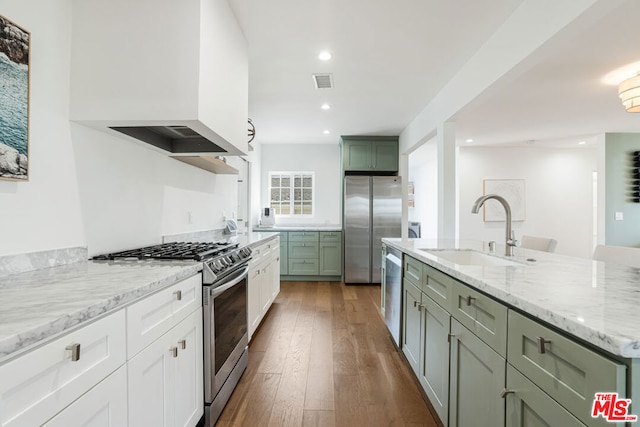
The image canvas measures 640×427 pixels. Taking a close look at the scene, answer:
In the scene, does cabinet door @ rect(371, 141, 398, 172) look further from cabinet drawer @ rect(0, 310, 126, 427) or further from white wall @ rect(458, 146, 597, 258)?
cabinet drawer @ rect(0, 310, 126, 427)

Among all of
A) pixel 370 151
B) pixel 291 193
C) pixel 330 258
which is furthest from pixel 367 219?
pixel 291 193

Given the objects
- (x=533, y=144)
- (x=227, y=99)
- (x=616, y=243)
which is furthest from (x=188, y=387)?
(x=533, y=144)

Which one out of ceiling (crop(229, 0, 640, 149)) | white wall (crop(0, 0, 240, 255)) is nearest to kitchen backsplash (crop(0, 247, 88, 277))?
white wall (crop(0, 0, 240, 255))

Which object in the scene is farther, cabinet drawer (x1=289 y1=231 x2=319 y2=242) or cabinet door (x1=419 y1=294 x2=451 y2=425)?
cabinet drawer (x1=289 y1=231 x2=319 y2=242)

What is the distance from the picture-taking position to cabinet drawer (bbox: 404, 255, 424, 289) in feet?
6.39

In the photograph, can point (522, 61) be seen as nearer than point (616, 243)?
Yes

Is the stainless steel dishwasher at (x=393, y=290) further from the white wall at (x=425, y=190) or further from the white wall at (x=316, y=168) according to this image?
the white wall at (x=425, y=190)

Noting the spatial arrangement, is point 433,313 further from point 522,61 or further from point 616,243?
point 616,243

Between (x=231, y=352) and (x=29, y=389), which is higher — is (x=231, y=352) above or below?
below

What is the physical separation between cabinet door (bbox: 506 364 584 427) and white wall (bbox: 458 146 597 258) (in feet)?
17.9

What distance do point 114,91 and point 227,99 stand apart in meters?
0.63

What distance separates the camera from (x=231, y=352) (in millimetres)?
1937

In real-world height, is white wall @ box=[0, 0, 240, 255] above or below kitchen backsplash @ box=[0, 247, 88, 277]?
above

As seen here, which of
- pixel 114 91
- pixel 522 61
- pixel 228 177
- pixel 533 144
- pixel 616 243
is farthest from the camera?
pixel 533 144
